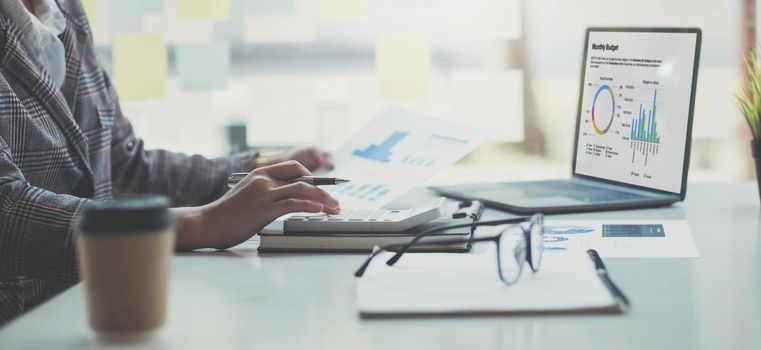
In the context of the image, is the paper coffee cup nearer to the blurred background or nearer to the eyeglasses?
the eyeglasses

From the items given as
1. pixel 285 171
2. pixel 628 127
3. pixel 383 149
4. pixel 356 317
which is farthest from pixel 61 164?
pixel 628 127

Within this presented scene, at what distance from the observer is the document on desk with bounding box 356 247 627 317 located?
85cm

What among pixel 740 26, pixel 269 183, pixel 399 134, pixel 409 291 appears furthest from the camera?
pixel 740 26

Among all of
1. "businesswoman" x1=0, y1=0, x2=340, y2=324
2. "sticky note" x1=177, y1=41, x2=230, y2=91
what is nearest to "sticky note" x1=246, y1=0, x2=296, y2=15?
"sticky note" x1=177, y1=41, x2=230, y2=91

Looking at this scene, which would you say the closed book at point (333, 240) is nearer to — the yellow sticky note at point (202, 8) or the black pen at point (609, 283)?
the black pen at point (609, 283)

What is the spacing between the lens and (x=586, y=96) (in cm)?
171

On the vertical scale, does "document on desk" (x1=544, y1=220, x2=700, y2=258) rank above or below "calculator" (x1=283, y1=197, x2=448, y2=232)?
below

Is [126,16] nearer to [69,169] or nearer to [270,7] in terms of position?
[270,7]

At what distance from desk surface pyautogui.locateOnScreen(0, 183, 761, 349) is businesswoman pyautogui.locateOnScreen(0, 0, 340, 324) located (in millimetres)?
81

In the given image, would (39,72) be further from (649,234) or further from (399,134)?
(649,234)

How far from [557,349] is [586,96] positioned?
1027 millimetres

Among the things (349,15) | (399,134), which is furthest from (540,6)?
(399,134)

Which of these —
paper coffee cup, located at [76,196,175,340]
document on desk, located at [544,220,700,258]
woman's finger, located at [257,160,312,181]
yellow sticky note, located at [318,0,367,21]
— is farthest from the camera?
yellow sticky note, located at [318,0,367,21]

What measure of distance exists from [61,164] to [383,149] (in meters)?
0.51
